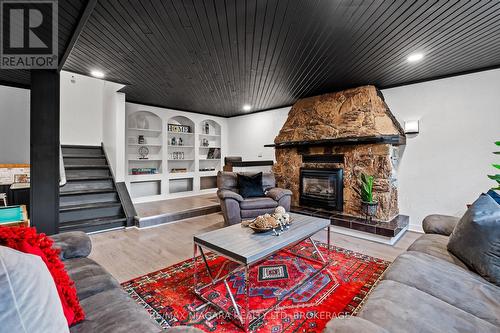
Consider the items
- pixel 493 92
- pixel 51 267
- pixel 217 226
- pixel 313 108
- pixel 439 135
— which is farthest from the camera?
pixel 313 108

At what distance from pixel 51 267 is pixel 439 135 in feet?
15.8

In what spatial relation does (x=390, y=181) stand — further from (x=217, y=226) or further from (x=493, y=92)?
(x=217, y=226)

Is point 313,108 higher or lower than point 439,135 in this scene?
higher

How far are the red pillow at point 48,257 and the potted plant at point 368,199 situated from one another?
3.72m

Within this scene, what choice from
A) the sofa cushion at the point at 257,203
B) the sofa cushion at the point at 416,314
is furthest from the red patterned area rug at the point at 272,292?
the sofa cushion at the point at 257,203

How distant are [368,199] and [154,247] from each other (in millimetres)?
3285

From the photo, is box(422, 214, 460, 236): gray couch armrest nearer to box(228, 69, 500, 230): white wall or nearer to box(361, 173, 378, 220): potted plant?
box(361, 173, 378, 220): potted plant

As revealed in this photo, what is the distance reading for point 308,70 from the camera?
3.38m

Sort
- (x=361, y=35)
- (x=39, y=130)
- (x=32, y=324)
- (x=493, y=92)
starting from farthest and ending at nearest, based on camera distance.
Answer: (x=493, y=92)
(x=39, y=130)
(x=361, y=35)
(x=32, y=324)

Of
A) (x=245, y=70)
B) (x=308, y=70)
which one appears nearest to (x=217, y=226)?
(x=245, y=70)

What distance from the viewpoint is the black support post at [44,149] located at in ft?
8.91

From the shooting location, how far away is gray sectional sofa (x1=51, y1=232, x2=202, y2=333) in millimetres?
1012

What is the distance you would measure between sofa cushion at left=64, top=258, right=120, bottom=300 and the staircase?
8.22 ft

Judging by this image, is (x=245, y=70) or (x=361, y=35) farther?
(x=245, y=70)
